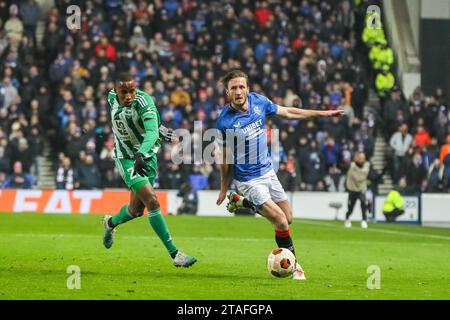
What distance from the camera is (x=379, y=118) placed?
3362 cm

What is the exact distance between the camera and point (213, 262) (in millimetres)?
15672

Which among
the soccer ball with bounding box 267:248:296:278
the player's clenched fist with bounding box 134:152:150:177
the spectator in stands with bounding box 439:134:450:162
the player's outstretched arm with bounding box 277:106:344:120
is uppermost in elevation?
the player's outstretched arm with bounding box 277:106:344:120

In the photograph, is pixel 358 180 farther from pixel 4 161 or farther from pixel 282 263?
pixel 282 263

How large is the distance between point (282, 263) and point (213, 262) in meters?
2.82

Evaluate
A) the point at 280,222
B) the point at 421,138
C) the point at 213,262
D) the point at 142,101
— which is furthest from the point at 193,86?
the point at 280,222

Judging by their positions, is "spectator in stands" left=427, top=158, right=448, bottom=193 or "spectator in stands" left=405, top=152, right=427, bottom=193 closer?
"spectator in stands" left=427, top=158, right=448, bottom=193

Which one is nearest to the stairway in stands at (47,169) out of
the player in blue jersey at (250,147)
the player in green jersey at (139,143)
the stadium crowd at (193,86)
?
the stadium crowd at (193,86)

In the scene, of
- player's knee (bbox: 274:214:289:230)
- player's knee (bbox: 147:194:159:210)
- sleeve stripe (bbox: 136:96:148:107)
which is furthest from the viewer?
sleeve stripe (bbox: 136:96:148:107)

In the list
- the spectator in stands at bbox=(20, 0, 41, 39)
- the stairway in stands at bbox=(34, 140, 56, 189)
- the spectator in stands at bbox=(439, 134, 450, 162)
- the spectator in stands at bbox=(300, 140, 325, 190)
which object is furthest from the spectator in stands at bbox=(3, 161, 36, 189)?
the spectator in stands at bbox=(439, 134, 450, 162)

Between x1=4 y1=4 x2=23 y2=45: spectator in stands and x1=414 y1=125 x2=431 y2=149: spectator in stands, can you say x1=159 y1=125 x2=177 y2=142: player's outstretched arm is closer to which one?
x1=414 y1=125 x2=431 y2=149: spectator in stands

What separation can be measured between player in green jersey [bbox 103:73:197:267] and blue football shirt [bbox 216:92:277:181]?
877 mm

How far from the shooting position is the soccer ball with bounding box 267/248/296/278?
12984 mm
